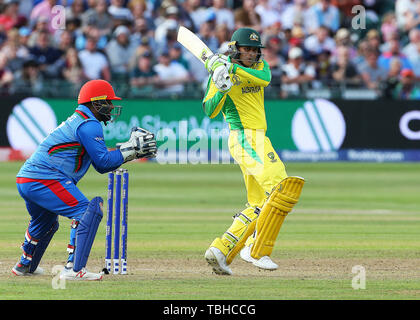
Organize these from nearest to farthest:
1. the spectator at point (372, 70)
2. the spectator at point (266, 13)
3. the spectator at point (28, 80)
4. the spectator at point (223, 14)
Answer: the spectator at point (28, 80)
the spectator at point (372, 70)
the spectator at point (223, 14)
the spectator at point (266, 13)

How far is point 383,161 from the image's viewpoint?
21.5m

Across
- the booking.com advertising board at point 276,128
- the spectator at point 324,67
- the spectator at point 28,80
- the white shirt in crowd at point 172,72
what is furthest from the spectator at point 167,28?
the spectator at point 324,67

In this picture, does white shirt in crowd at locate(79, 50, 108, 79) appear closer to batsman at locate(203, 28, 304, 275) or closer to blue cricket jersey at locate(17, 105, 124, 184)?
batsman at locate(203, 28, 304, 275)

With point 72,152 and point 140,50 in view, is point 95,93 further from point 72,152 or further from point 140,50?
point 140,50

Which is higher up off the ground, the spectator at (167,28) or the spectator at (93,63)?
the spectator at (167,28)

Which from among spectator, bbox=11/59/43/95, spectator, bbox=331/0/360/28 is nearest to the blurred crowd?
spectator, bbox=11/59/43/95

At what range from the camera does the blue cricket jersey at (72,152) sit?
7.79 m

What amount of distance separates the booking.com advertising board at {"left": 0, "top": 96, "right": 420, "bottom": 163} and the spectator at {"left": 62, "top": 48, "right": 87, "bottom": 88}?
57 cm

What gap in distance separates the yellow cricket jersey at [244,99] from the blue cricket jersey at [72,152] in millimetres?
1135

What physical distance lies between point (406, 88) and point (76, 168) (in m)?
14.6

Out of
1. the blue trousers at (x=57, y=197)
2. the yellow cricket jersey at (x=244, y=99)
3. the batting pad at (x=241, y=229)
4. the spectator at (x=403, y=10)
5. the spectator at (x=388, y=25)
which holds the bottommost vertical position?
the batting pad at (x=241, y=229)

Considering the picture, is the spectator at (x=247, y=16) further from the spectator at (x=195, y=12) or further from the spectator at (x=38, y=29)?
the spectator at (x=38, y=29)

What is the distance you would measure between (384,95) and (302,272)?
43.8 ft

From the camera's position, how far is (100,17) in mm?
21984
